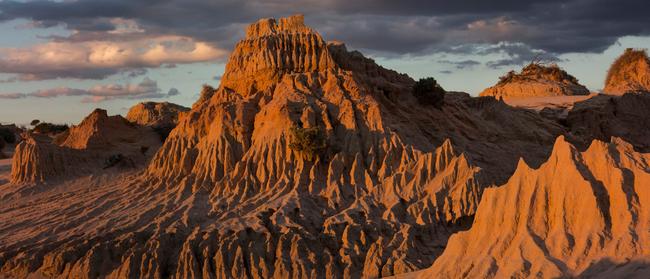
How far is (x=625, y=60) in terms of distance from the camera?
7862 centimetres

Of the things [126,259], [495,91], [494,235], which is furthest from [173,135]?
[495,91]

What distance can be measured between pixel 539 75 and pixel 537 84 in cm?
719

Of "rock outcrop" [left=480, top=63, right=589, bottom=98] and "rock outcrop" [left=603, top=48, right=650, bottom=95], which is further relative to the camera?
"rock outcrop" [left=603, top=48, right=650, bottom=95]

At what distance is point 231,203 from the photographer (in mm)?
36094

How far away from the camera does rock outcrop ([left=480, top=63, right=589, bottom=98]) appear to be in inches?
2817

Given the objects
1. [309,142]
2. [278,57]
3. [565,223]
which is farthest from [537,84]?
[565,223]

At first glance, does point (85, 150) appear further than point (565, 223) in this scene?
Yes

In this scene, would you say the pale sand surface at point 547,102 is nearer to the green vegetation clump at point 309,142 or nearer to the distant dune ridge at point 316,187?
the distant dune ridge at point 316,187

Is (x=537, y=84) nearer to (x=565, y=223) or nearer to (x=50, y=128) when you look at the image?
(x=50, y=128)

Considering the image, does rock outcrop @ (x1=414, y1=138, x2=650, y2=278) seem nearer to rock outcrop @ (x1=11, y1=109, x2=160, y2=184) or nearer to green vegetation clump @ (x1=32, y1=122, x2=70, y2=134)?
rock outcrop @ (x1=11, y1=109, x2=160, y2=184)

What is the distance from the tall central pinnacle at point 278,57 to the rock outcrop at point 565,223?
2053 cm

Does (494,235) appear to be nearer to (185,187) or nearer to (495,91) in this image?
(185,187)

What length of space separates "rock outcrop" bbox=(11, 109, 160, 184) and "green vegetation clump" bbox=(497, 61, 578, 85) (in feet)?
130

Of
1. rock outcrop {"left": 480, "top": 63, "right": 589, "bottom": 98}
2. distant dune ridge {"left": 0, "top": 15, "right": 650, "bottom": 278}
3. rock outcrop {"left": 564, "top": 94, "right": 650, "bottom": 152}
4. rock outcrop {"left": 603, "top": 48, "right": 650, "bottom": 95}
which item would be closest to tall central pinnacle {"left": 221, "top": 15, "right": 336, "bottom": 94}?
distant dune ridge {"left": 0, "top": 15, "right": 650, "bottom": 278}
